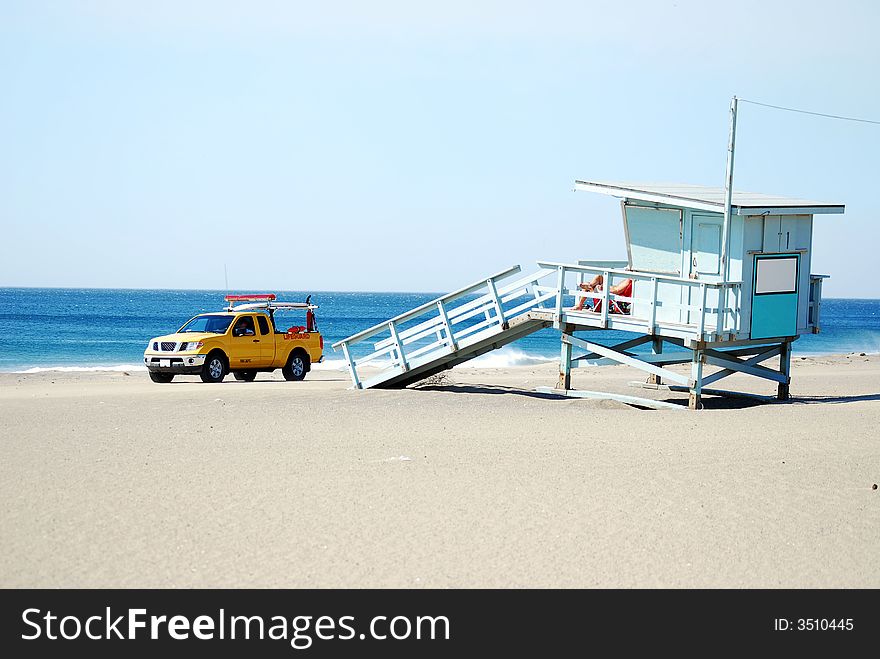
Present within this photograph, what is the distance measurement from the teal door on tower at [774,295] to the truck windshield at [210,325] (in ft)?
40.6

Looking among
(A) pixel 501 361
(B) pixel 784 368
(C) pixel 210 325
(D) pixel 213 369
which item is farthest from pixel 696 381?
(A) pixel 501 361

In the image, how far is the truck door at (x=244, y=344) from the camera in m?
24.3

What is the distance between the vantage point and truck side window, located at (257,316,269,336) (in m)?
25.0

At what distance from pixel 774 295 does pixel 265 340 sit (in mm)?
12393

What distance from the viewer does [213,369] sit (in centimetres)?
2377

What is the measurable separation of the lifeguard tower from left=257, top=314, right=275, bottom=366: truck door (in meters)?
6.52

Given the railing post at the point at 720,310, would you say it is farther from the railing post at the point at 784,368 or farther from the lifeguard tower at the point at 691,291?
the railing post at the point at 784,368

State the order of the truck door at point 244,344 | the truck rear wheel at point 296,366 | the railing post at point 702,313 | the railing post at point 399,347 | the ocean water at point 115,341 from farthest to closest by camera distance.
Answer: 1. the ocean water at point 115,341
2. the truck rear wheel at point 296,366
3. the truck door at point 244,344
4. the railing post at point 399,347
5. the railing post at point 702,313

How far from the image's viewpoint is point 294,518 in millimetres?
8891

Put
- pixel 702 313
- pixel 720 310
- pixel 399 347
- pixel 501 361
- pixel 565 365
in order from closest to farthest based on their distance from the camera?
pixel 702 313 < pixel 720 310 < pixel 565 365 < pixel 399 347 < pixel 501 361

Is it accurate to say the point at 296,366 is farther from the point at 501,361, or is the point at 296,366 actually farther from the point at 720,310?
the point at 501,361

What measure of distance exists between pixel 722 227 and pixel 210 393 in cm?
971

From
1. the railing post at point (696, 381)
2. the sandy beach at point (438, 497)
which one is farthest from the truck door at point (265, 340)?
the railing post at point (696, 381)
